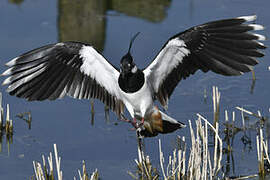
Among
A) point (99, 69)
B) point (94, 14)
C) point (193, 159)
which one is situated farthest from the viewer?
point (94, 14)

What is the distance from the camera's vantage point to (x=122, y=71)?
5.69 meters

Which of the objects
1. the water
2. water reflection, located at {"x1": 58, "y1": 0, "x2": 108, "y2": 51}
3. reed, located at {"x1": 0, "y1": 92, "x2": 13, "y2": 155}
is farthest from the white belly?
water reflection, located at {"x1": 58, "y1": 0, "x2": 108, "y2": 51}

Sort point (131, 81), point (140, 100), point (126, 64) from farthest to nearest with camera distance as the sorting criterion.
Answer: point (140, 100) < point (131, 81) < point (126, 64)

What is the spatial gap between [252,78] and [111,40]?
7.40 feet

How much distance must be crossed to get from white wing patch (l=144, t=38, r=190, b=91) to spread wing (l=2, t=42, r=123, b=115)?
37 cm

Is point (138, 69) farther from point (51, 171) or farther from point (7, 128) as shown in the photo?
point (7, 128)

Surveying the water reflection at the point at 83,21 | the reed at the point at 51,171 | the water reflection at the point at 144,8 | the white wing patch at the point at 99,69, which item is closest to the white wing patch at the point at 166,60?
the white wing patch at the point at 99,69

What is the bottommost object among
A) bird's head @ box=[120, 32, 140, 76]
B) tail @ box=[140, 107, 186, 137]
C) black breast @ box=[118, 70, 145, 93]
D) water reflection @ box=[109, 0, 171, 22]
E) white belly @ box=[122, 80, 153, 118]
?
tail @ box=[140, 107, 186, 137]

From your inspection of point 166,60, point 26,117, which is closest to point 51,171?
point 166,60

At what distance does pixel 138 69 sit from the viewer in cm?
586

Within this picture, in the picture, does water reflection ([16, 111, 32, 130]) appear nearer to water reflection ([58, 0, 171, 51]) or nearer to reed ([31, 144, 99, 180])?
reed ([31, 144, 99, 180])

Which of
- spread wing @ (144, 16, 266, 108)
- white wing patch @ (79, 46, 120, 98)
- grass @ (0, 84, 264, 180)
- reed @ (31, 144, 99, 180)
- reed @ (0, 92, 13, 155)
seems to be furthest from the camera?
reed @ (0, 92, 13, 155)

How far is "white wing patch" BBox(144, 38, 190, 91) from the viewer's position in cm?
564

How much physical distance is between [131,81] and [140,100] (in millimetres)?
270
